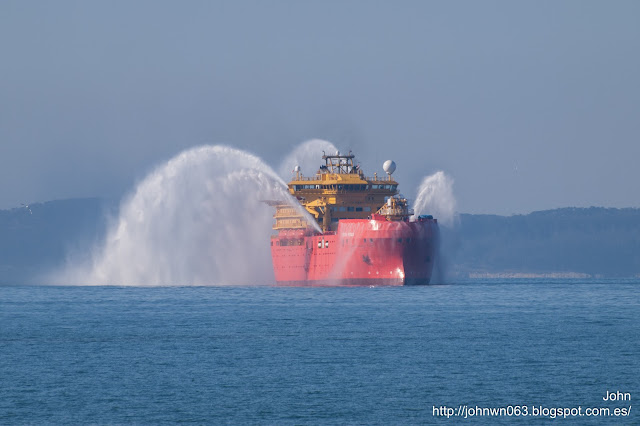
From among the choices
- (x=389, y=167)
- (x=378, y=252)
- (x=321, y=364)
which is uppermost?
(x=389, y=167)

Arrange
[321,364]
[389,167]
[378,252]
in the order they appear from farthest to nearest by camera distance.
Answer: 1. [389,167]
2. [378,252]
3. [321,364]

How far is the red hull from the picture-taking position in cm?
9306

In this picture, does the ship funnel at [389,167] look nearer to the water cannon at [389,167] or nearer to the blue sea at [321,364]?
the water cannon at [389,167]

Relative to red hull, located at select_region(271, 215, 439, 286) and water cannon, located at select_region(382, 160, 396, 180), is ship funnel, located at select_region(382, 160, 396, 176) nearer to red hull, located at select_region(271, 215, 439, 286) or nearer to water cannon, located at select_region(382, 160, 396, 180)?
water cannon, located at select_region(382, 160, 396, 180)

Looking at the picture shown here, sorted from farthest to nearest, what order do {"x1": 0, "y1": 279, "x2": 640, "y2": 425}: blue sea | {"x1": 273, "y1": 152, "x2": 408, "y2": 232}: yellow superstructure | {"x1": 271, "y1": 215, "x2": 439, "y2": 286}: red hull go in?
{"x1": 273, "y1": 152, "x2": 408, "y2": 232}: yellow superstructure
{"x1": 271, "y1": 215, "x2": 439, "y2": 286}: red hull
{"x1": 0, "y1": 279, "x2": 640, "y2": 425}: blue sea

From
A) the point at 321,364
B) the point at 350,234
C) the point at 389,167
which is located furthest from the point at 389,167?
the point at 321,364

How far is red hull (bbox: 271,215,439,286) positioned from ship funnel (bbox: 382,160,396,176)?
1014 centimetres

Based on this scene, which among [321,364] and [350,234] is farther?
[350,234]

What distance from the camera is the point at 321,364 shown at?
48438 millimetres

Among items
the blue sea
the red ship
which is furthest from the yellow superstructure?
the blue sea

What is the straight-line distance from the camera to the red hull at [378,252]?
305ft

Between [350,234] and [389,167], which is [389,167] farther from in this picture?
[350,234]

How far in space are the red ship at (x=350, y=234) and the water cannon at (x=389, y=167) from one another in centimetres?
10

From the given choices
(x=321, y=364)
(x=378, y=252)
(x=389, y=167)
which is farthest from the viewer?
(x=389, y=167)
